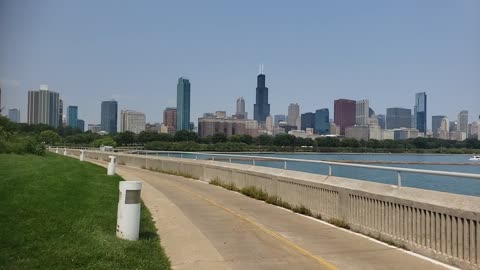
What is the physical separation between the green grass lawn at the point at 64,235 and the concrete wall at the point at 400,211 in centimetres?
459

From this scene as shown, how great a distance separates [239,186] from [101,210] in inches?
381

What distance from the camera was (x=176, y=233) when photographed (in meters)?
10.8

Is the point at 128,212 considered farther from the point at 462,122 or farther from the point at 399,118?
the point at 399,118

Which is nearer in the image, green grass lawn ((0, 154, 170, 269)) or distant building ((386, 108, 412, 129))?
green grass lawn ((0, 154, 170, 269))

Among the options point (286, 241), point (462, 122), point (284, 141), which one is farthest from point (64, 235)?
point (284, 141)

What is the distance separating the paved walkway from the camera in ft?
26.9

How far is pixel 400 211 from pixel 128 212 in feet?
17.2

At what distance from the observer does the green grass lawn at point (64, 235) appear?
7.03m

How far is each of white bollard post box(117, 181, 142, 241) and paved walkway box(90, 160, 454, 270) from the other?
760mm

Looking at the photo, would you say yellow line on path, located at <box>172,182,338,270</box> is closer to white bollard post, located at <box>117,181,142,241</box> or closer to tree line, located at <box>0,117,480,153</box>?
white bollard post, located at <box>117,181,142,241</box>

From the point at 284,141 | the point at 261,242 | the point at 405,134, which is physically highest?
the point at 405,134

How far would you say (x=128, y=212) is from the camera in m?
8.98

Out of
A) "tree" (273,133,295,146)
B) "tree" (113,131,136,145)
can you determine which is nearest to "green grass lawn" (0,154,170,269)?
"tree" (273,133,295,146)

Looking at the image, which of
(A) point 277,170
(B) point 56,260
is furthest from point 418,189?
(A) point 277,170
